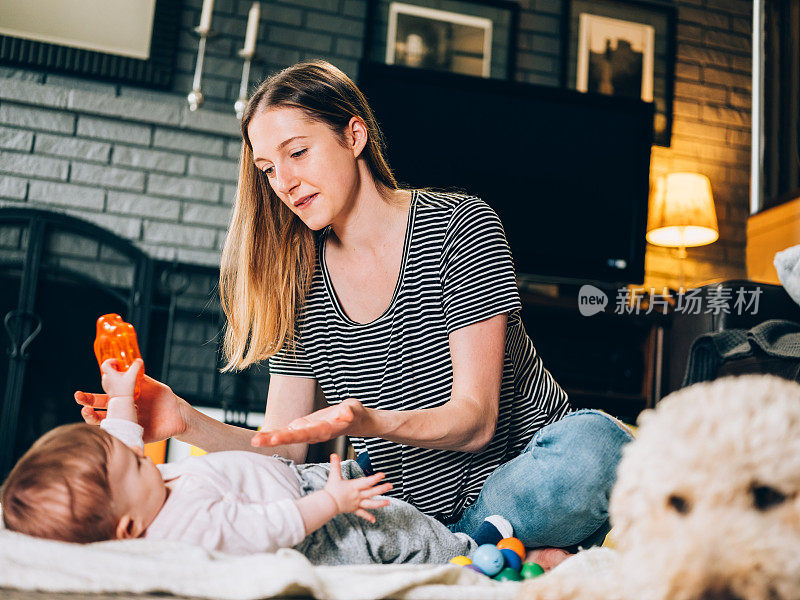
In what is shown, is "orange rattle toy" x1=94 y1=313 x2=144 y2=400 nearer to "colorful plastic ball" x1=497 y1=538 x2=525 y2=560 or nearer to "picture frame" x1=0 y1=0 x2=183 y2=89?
"colorful plastic ball" x1=497 y1=538 x2=525 y2=560

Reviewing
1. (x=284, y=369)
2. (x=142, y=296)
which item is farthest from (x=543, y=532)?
(x=142, y=296)

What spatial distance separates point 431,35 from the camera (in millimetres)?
3037

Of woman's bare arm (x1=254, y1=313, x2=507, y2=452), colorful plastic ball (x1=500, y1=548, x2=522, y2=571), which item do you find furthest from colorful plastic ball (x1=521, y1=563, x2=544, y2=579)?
woman's bare arm (x1=254, y1=313, x2=507, y2=452)

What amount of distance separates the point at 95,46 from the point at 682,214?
232 centimetres

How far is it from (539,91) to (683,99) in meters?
0.90

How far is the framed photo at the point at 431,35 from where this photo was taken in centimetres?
302

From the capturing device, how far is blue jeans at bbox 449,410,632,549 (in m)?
1.04

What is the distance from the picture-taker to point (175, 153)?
279cm

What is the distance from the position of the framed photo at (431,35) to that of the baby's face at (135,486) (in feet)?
8.12

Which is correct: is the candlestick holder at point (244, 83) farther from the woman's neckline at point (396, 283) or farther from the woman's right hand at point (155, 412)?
the woman's right hand at point (155, 412)

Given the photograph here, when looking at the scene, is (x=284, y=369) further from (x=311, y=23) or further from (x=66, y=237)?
(x=311, y=23)

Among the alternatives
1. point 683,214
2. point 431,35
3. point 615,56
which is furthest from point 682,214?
point 431,35

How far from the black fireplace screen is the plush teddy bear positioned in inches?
82.9

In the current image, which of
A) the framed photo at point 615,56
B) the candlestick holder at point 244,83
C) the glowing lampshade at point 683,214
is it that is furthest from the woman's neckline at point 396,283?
the framed photo at point 615,56
